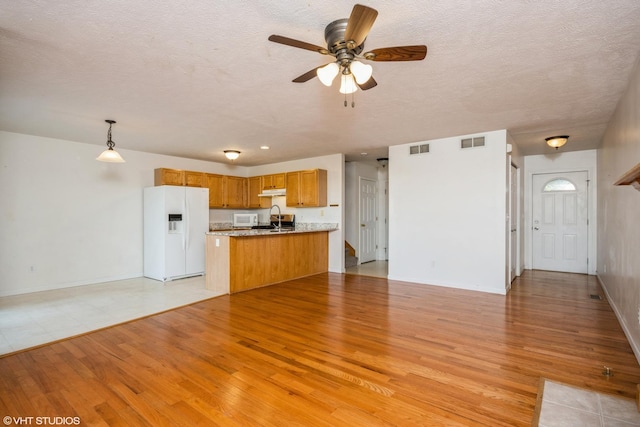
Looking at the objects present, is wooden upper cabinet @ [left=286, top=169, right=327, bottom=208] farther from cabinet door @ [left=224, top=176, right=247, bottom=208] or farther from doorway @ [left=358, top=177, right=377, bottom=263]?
cabinet door @ [left=224, top=176, right=247, bottom=208]

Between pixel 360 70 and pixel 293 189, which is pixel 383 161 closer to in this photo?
pixel 293 189

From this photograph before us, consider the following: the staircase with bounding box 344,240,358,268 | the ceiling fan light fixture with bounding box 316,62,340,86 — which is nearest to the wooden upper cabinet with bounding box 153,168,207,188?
the staircase with bounding box 344,240,358,268

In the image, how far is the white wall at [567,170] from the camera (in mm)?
6367

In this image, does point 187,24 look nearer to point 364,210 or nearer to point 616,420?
point 616,420

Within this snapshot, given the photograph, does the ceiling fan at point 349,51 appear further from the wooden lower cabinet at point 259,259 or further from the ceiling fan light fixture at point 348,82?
the wooden lower cabinet at point 259,259

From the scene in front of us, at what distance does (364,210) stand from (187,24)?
6.27 m

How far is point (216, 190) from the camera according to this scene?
7441 mm

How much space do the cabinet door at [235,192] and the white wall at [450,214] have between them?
12.8 feet

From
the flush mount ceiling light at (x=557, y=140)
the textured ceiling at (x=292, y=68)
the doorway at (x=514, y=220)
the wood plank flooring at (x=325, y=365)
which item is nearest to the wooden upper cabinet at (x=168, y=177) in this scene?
the textured ceiling at (x=292, y=68)

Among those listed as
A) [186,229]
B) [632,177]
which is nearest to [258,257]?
[186,229]

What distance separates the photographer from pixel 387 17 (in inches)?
79.3

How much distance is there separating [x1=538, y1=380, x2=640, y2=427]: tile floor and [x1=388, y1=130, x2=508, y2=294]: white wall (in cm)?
279

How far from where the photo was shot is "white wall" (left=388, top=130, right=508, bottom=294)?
4.87 metres

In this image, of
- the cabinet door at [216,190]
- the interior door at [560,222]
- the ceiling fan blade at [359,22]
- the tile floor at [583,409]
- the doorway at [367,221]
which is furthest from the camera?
the doorway at [367,221]
